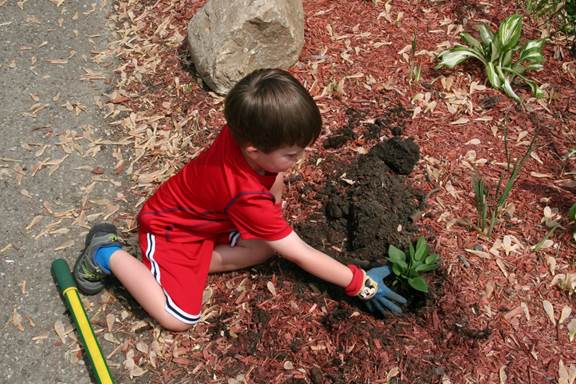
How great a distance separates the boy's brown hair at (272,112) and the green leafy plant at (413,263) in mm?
806

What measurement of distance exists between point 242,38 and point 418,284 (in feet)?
6.61

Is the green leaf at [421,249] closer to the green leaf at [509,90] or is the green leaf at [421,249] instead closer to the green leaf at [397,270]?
the green leaf at [397,270]

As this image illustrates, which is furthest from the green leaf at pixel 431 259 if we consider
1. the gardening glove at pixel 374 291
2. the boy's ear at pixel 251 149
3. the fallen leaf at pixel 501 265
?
the boy's ear at pixel 251 149

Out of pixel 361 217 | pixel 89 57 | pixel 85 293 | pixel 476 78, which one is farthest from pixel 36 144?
pixel 476 78

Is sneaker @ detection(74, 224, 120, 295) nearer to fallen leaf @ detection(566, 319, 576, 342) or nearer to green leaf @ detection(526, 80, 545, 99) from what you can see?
fallen leaf @ detection(566, 319, 576, 342)

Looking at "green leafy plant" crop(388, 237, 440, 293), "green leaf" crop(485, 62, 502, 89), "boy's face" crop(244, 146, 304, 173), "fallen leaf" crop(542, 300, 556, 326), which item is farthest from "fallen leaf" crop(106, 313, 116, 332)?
"green leaf" crop(485, 62, 502, 89)

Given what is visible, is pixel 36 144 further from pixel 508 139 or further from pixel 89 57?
pixel 508 139

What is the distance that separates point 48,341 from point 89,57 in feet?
7.62

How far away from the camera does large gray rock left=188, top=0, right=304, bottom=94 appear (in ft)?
12.8

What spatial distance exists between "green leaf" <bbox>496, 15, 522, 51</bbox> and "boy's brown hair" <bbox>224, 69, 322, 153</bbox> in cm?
191

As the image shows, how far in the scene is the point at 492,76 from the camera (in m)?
3.79

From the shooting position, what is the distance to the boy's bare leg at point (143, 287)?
9.76 feet

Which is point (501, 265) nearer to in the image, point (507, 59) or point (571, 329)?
point (571, 329)

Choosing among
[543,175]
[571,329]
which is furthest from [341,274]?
[543,175]
